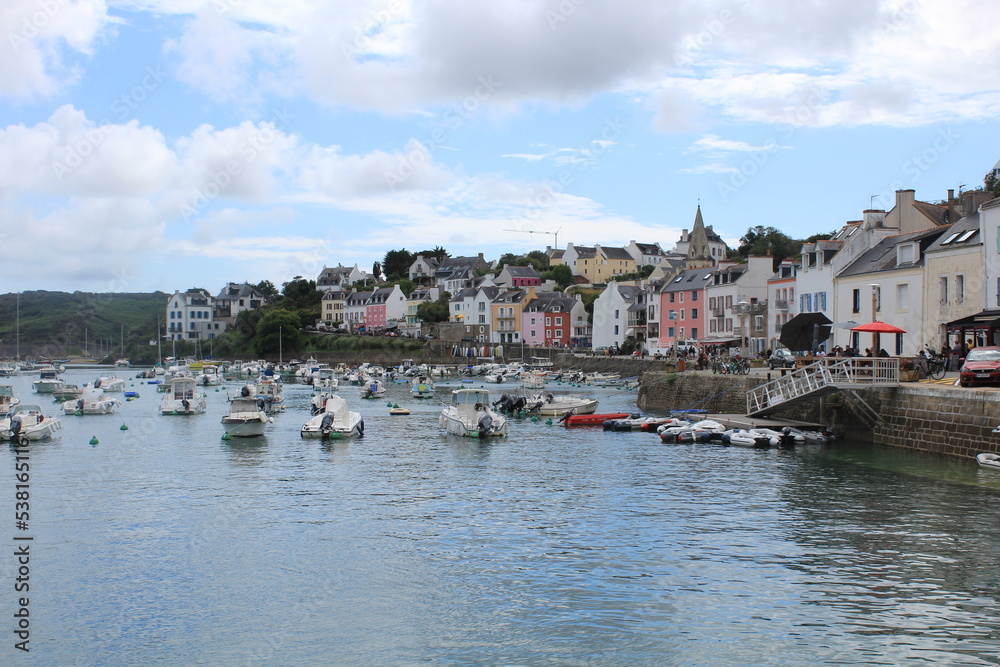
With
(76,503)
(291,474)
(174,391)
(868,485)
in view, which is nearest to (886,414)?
(868,485)

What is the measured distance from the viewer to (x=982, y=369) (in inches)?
1268

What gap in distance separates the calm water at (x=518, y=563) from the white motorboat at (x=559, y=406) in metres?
19.7

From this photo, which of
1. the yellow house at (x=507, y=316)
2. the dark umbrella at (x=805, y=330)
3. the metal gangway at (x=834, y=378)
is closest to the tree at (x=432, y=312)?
the yellow house at (x=507, y=316)

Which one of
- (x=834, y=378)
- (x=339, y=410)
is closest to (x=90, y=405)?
(x=339, y=410)

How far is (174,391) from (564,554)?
53145 mm

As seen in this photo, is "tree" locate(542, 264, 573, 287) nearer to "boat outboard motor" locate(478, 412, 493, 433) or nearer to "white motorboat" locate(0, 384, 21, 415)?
"white motorboat" locate(0, 384, 21, 415)

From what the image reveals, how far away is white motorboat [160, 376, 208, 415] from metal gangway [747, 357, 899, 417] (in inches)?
1687

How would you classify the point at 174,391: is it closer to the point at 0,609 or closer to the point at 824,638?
the point at 0,609

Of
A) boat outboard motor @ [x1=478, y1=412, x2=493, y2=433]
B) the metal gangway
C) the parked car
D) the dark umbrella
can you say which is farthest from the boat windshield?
the dark umbrella

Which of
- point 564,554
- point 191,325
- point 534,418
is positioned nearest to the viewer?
point 564,554

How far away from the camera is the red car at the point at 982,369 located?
3203 centimetres

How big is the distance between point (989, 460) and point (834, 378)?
921cm

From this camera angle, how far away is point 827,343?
5794 centimetres

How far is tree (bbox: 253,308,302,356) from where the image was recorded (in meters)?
161
